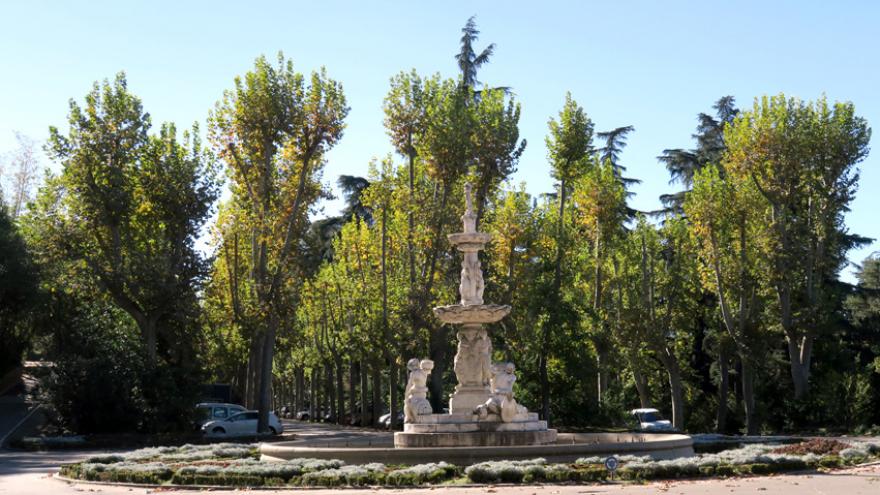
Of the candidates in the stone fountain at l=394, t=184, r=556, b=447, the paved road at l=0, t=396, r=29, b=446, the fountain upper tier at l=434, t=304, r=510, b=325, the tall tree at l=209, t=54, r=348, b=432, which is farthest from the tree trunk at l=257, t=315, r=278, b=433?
the fountain upper tier at l=434, t=304, r=510, b=325

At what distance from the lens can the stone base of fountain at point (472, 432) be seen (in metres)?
20.8

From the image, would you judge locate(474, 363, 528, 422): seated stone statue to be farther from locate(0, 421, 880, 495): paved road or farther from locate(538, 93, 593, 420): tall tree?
locate(538, 93, 593, 420): tall tree

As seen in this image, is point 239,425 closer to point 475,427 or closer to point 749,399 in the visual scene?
point 475,427

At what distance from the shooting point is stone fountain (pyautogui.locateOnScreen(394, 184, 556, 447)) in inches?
823

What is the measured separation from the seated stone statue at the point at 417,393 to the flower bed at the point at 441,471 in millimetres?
4376

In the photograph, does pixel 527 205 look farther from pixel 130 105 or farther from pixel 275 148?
pixel 130 105

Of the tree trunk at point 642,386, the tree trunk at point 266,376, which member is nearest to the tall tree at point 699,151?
the tree trunk at point 642,386

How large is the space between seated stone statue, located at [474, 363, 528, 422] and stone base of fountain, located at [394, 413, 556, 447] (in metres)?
0.11

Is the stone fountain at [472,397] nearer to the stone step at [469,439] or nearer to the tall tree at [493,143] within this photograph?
the stone step at [469,439]

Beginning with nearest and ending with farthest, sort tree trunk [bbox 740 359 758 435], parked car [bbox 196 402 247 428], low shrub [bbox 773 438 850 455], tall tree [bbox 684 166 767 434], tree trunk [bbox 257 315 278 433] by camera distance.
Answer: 1. low shrub [bbox 773 438 850 455]
2. tree trunk [bbox 257 315 278 433]
3. parked car [bbox 196 402 247 428]
4. tall tree [bbox 684 166 767 434]
5. tree trunk [bbox 740 359 758 435]

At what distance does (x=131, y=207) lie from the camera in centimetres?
3641

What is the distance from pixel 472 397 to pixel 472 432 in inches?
69.0

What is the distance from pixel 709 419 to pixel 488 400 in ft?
96.4

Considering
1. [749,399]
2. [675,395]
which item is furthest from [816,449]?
[675,395]
